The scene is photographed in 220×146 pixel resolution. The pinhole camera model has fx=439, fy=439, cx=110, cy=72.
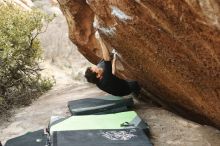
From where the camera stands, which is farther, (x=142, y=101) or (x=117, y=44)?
(x=142, y=101)

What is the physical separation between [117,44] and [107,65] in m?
0.90

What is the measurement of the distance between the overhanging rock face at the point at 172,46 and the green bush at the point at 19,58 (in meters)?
3.22

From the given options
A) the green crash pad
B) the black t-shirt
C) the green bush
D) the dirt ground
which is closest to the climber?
the black t-shirt

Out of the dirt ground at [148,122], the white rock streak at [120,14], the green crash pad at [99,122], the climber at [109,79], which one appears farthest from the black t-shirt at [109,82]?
the white rock streak at [120,14]

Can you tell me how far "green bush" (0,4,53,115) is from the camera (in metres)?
9.33

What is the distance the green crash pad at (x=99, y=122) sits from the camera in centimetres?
530

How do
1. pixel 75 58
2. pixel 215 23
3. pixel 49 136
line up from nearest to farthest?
pixel 215 23 < pixel 49 136 < pixel 75 58

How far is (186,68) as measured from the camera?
464cm

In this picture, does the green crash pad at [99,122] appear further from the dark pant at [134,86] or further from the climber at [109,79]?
the dark pant at [134,86]

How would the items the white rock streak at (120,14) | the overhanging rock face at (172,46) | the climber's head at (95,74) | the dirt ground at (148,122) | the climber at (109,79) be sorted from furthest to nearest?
1. the climber's head at (95,74)
2. the climber at (109,79)
3. the dirt ground at (148,122)
4. the white rock streak at (120,14)
5. the overhanging rock face at (172,46)

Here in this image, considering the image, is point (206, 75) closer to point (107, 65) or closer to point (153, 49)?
point (153, 49)

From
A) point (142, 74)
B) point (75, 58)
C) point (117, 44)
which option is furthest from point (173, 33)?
point (75, 58)

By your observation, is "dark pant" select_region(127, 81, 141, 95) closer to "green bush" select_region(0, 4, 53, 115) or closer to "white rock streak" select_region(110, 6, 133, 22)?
"white rock streak" select_region(110, 6, 133, 22)

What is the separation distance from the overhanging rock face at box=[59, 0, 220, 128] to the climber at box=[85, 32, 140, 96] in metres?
0.19
